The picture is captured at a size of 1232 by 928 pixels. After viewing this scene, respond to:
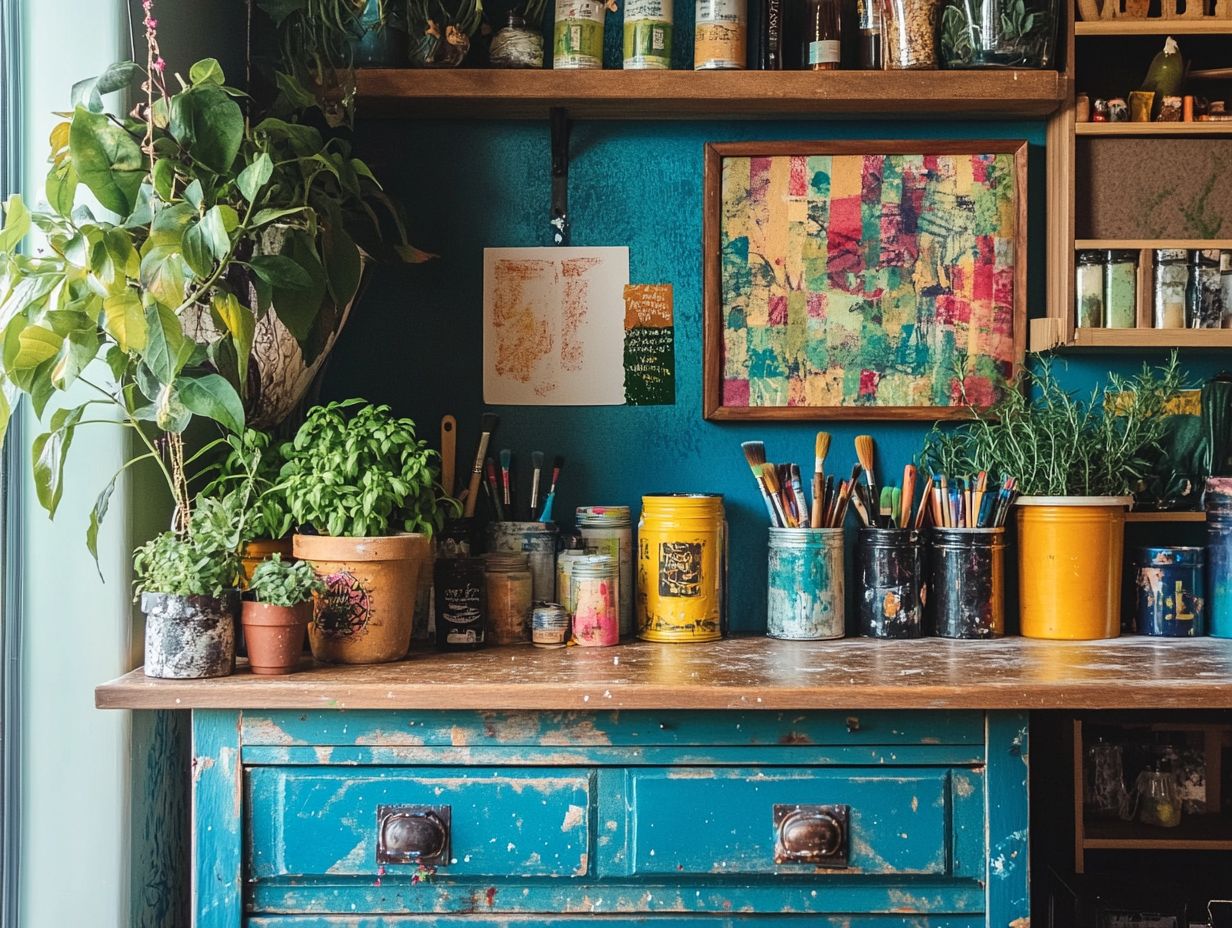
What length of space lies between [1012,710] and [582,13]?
1.38 meters

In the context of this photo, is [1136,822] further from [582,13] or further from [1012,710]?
[582,13]

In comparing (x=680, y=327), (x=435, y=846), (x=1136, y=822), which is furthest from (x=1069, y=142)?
(x=435, y=846)

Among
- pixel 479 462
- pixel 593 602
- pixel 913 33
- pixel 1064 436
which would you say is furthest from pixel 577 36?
pixel 1064 436

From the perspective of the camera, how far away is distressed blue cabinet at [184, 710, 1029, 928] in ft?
4.86

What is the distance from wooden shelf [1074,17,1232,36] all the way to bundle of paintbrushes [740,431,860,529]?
2.75ft

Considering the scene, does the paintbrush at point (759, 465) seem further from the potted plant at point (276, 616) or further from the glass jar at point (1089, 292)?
the potted plant at point (276, 616)

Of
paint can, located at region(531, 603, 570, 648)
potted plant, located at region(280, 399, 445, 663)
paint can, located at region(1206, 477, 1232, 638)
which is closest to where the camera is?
potted plant, located at region(280, 399, 445, 663)

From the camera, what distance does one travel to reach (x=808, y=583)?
6.14 ft

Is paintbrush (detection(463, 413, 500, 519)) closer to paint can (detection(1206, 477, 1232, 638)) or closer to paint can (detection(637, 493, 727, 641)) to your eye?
paint can (detection(637, 493, 727, 641))

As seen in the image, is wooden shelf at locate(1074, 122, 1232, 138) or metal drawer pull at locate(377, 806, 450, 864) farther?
wooden shelf at locate(1074, 122, 1232, 138)

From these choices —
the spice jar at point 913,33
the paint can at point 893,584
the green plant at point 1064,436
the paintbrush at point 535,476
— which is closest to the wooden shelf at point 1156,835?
the paint can at point 893,584

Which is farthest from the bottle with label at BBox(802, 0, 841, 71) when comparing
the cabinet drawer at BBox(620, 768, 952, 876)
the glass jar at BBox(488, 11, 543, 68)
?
the cabinet drawer at BBox(620, 768, 952, 876)

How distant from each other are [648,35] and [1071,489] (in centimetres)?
110

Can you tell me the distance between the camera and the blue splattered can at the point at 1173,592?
1.91m
